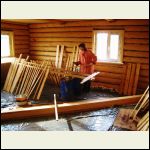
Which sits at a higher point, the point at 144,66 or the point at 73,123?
the point at 144,66

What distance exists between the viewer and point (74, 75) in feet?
25.9

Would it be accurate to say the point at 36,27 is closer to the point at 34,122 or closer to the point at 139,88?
the point at 139,88

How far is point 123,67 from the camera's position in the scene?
9.29 m

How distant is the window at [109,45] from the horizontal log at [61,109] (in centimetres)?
303

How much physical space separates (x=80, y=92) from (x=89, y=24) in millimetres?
3130

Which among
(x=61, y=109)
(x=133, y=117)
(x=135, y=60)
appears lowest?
(x=133, y=117)

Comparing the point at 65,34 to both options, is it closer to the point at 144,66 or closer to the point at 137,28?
the point at 137,28

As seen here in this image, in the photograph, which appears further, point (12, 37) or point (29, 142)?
point (12, 37)

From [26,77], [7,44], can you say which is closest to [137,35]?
[26,77]

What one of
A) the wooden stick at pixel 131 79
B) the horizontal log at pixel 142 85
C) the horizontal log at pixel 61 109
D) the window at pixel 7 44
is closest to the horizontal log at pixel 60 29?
the window at pixel 7 44

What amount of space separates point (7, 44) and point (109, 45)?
494 cm

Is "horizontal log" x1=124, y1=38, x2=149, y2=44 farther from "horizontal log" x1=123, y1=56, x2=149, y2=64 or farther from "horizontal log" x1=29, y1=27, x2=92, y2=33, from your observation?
"horizontal log" x1=29, y1=27, x2=92, y2=33

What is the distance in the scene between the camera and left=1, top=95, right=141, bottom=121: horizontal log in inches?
224

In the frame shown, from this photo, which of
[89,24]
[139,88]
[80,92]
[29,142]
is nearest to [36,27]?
[89,24]
